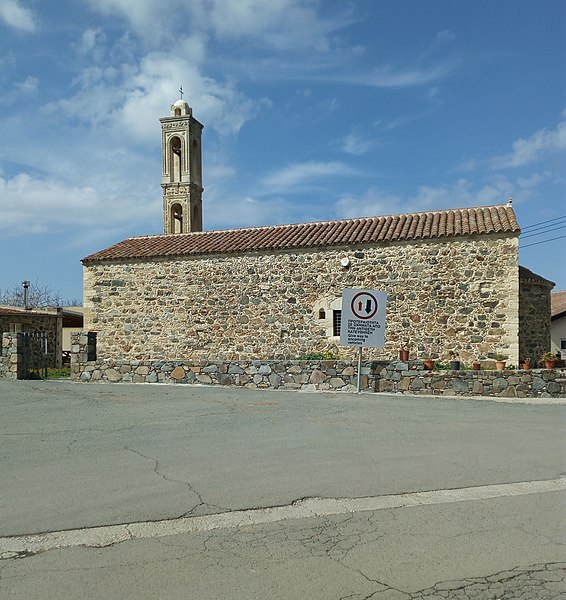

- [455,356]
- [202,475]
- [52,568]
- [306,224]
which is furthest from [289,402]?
[306,224]

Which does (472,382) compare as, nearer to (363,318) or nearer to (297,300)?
(363,318)


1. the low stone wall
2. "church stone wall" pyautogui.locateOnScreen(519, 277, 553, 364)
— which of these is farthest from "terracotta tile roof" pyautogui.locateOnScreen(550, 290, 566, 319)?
the low stone wall

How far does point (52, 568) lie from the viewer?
4.18 m

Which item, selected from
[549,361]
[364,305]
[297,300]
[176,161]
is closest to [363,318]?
[364,305]

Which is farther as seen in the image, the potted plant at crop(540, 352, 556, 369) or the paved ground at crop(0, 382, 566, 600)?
the potted plant at crop(540, 352, 556, 369)

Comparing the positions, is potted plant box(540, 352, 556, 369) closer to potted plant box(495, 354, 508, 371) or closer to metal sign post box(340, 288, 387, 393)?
potted plant box(495, 354, 508, 371)

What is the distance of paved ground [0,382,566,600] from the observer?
157 inches

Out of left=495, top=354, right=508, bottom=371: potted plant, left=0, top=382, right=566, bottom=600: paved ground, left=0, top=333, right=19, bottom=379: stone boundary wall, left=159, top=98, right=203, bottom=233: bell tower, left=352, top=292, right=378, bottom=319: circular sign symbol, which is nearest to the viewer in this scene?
left=0, top=382, right=566, bottom=600: paved ground

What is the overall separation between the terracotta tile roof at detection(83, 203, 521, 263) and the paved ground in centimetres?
1010

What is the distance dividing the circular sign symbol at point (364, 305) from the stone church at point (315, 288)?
409cm

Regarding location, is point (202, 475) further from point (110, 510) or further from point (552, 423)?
point (552, 423)

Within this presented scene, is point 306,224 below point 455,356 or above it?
above

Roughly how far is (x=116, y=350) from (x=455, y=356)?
475 inches

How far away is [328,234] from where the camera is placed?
69.2 ft
